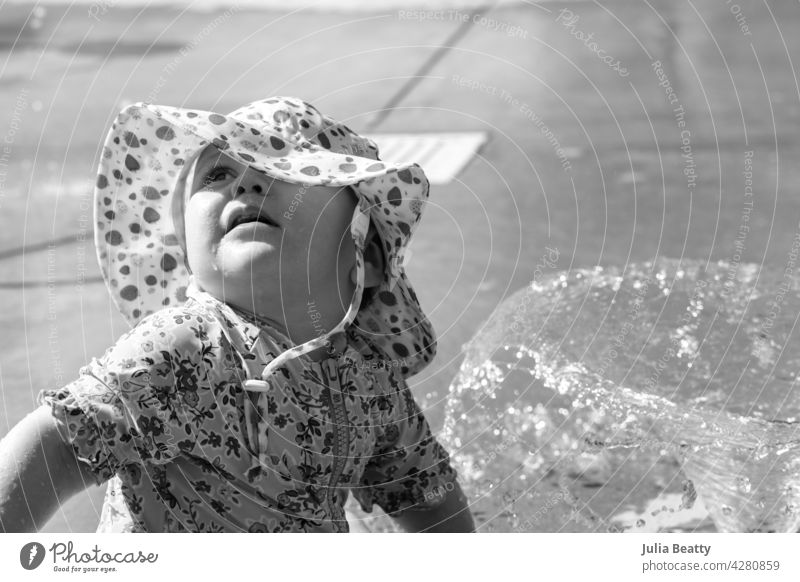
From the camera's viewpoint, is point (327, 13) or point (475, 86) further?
point (327, 13)

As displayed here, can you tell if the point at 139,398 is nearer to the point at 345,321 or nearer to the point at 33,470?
the point at 33,470

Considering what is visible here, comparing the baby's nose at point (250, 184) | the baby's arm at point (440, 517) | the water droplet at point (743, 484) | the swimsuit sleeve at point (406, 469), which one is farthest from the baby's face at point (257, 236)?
the water droplet at point (743, 484)

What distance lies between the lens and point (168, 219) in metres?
1.15

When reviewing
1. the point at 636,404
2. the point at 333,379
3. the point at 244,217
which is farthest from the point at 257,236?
the point at 636,404

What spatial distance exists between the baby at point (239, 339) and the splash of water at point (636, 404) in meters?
0.32

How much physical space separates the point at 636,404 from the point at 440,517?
0.40m

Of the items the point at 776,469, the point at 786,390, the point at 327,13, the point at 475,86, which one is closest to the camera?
the point at 776,469

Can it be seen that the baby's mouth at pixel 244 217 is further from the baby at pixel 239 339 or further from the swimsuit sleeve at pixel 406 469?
the swimsuit sleeve at pixel 406 469

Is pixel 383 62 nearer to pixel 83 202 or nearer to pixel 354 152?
pixel 83 202

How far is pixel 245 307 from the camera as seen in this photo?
105 cm

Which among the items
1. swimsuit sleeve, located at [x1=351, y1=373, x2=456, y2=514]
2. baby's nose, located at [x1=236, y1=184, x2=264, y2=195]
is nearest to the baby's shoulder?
baby's nose, located at [x1=236, y1=184, x2=264, y2=195]

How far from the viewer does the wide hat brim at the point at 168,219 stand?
3.60 feet

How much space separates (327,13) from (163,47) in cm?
43
